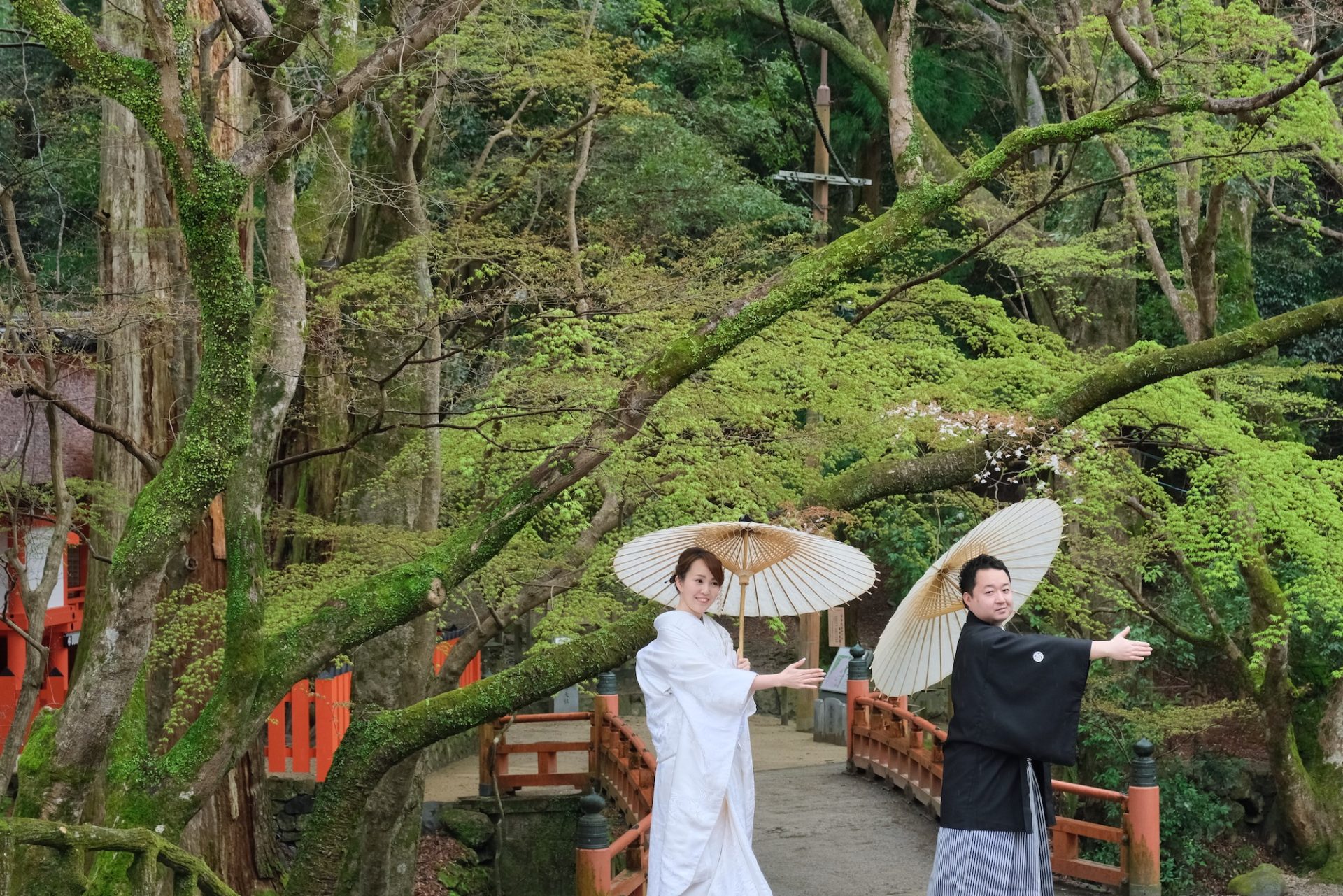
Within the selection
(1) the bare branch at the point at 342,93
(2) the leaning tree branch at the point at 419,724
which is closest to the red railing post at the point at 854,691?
(2) the leaning tree branch at the point at 419,724

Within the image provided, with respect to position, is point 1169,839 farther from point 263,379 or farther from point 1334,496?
point 263,379

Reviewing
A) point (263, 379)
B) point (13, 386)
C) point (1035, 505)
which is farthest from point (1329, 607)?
point (13, 386)

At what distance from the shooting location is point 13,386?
8219mm

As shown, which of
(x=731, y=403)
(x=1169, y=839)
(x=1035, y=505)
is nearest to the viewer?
(x=1035, y=505)

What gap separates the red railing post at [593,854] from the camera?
7.02 metres

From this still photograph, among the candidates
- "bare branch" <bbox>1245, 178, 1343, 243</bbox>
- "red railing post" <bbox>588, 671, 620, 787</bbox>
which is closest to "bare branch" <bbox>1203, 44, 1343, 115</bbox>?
"bare branch" <bbox>1245, 178, 1343, 243</bbox>

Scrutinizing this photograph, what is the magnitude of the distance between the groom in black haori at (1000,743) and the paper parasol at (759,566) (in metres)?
1.02

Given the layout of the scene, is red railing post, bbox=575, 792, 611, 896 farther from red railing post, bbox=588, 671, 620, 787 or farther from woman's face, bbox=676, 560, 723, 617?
red railing post, bbox=588, 671, 620, 787

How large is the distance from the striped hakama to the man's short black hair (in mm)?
642

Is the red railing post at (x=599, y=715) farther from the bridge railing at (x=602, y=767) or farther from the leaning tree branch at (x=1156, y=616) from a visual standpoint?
the leaning tree branch at (x=1156, y=616)

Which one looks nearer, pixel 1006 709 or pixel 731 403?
pixel 1006 709

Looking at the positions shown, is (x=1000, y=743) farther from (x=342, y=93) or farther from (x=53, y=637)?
(x=53, y=637)

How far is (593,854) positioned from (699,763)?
101 inches

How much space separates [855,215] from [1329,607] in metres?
12.4
